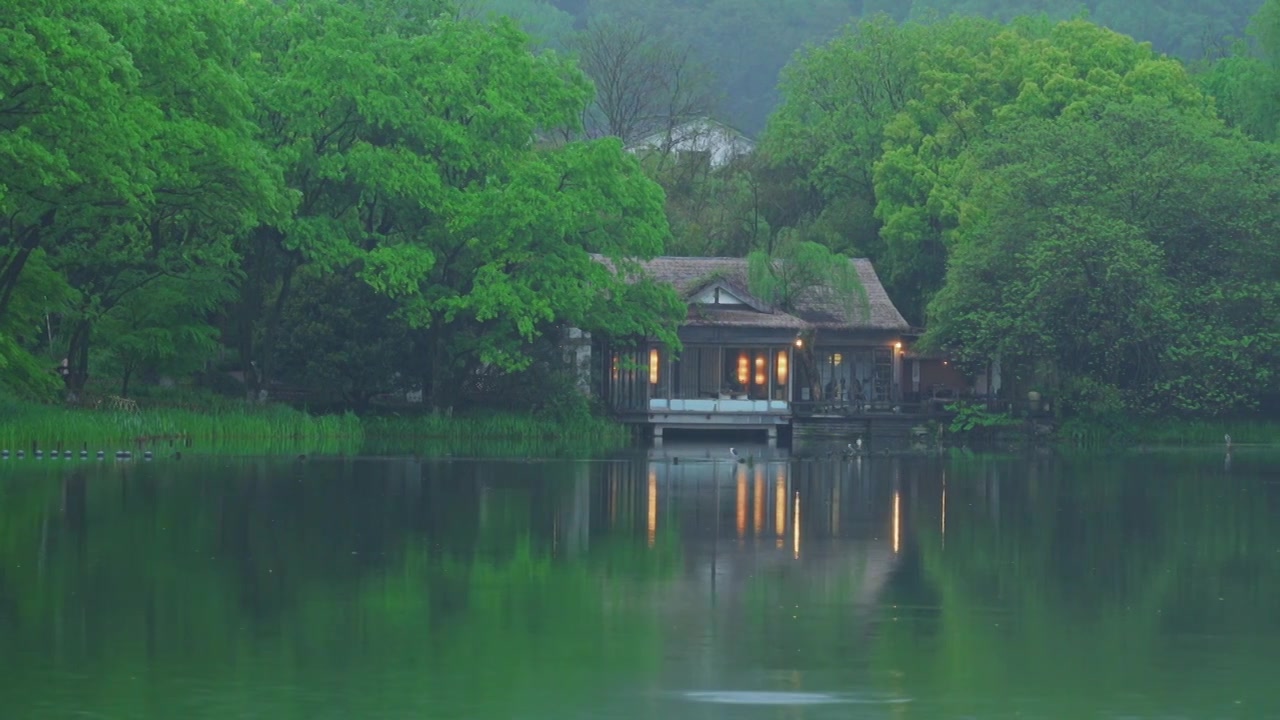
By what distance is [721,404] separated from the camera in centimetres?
5794

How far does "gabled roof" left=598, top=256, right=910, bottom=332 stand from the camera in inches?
2352

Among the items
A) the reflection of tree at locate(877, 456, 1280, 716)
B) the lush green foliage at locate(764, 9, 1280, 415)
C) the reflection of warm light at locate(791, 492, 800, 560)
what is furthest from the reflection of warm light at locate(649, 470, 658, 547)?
the lush green foliage at locate(764, 9, 1280, 415)

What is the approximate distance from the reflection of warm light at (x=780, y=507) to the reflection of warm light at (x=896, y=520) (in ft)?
4.93

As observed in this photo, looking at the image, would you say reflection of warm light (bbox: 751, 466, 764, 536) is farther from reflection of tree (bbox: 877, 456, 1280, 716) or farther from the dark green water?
reflection of tree (bbox: 877, 456, 1280, 716)

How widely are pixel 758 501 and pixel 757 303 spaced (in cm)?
2987

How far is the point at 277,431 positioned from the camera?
47.5 metres

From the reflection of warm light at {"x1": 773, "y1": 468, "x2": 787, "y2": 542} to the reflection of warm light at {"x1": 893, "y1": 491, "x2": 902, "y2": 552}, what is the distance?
1504 millimetres

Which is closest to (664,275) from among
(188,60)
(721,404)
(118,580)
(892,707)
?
(721,404)

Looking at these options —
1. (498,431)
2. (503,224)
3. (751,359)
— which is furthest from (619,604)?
(751,359)

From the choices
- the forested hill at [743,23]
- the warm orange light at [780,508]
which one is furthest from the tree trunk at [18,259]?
the forested hill at [743,23]

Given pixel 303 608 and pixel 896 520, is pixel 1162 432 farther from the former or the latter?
pixel 303 608

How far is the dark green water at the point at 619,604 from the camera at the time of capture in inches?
516

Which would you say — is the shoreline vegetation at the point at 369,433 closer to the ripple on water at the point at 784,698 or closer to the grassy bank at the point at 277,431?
the grassy bank at the point at 277,431

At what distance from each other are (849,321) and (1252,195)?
1377cm
